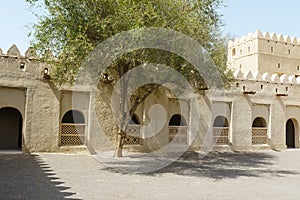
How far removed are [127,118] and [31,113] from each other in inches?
170

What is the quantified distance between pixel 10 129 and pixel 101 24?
30.7 ft

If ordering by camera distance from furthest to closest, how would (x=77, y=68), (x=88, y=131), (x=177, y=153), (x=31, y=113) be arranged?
(x=177, y=153), (x=88, y=131), (x=31, y=113), (x=77, y=68)

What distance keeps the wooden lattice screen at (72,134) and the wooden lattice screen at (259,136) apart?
963 centimetres

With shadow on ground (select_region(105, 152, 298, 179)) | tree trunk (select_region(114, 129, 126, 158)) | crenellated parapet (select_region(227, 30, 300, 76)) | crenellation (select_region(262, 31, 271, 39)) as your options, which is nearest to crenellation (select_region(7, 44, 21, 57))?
tree trunk (select_region(114, 129, 126, 158))

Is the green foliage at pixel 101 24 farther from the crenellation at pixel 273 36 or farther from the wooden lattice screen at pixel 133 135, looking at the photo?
the crenellation at pixel 273 36

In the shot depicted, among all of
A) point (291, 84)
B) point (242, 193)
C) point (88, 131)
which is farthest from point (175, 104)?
point (242, 193)

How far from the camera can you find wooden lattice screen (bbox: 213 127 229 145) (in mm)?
16969

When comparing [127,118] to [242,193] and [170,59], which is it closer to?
[170,59]

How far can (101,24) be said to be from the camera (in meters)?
9.34

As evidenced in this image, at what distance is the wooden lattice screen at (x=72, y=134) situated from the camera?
13898 millimetres

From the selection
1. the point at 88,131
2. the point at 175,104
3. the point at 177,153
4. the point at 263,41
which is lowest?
the point at 177,153

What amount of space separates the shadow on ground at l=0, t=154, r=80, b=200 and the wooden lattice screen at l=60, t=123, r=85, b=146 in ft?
8.93

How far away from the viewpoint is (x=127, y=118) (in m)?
11.8

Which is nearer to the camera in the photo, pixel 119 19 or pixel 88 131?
pixel 119 19
